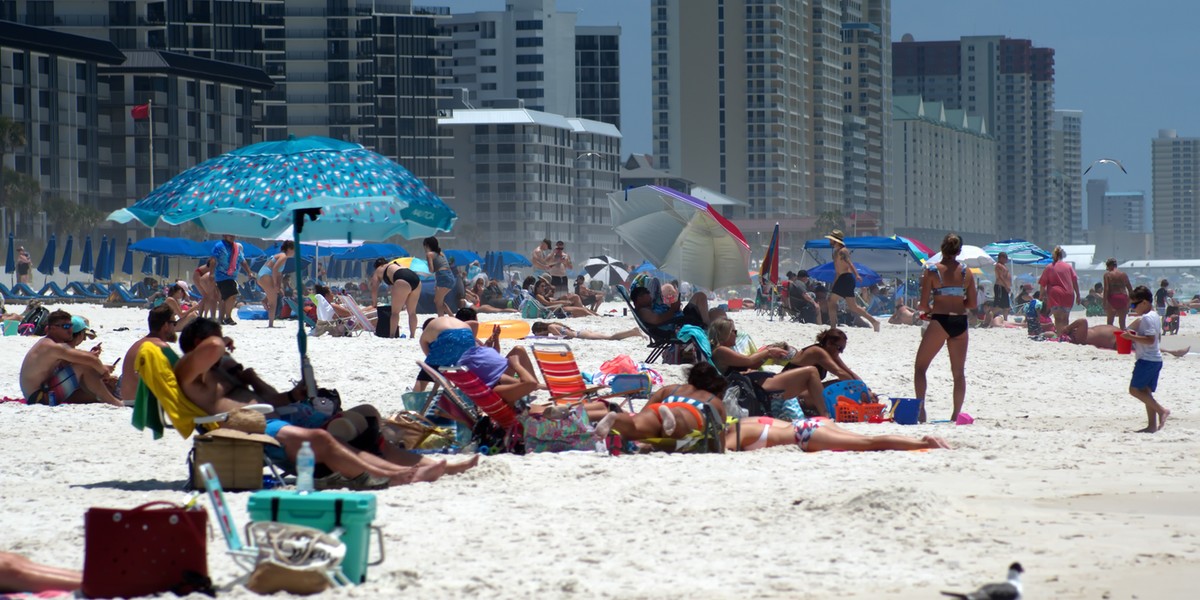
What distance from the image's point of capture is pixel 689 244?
15.8 meters

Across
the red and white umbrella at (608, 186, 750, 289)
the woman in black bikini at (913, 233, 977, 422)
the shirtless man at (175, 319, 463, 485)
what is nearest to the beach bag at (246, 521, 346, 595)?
the shirtless man at (175, 319, 463, 485)

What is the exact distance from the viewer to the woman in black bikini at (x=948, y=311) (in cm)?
923

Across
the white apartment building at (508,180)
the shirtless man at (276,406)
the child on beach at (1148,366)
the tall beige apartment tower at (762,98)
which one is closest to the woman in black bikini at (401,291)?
the child on beach at (1148,366)

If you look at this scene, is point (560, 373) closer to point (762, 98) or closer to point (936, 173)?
point (762, 98)

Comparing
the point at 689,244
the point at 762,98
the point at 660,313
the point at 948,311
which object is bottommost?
the point at 660,313

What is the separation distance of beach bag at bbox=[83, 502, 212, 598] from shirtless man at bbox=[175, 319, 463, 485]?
173 cm

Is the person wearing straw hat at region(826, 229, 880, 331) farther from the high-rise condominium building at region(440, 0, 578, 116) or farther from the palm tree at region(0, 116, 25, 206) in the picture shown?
the high-rise condominium building at region(440, 0, 578, 116)

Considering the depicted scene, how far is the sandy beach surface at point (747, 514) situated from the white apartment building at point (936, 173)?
159425 mm

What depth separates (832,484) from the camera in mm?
6441

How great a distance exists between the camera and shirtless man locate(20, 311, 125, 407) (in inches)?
366

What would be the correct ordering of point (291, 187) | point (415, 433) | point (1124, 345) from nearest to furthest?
point (415, 433) < point (291, 187) < point (1124, 345)

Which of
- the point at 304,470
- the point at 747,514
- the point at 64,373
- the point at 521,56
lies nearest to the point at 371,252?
the point at 64,373

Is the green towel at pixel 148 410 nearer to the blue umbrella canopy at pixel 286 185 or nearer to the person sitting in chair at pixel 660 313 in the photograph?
the blue umbrella canopy at pixel 286 185

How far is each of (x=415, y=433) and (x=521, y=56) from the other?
139081mm
